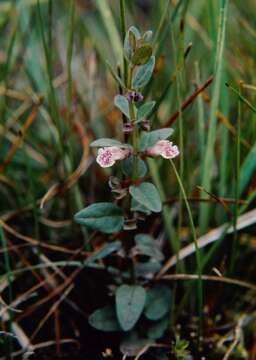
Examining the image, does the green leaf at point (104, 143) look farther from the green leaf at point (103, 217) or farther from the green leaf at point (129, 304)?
the green leaf at point (129, 304)

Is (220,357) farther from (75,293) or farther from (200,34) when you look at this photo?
(200,34)

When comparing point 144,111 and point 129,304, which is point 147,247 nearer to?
point 129,304

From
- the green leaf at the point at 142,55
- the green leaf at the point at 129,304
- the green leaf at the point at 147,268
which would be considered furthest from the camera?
the green leaf at the point at 147,268

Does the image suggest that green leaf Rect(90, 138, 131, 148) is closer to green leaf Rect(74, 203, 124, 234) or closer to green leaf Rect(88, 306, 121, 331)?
green leaf Rect(74, 203, 124, 234)

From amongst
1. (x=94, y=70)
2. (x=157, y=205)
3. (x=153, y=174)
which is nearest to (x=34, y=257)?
(x=153, y=174)

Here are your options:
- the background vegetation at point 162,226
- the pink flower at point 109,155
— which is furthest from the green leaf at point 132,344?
the pink flower at point 109,155

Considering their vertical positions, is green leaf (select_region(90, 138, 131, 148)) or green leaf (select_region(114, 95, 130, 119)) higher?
green leaf (select_region(114, 95, 130, 119))

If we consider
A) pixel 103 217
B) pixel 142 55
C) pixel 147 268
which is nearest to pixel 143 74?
pixel 142 55

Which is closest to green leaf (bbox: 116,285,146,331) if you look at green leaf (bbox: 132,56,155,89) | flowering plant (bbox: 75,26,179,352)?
flowering plant (bbox: 75,26,179,352)
